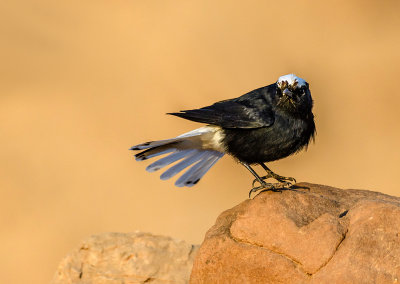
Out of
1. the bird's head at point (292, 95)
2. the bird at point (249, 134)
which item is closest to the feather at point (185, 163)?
the bird at point (249, 134)

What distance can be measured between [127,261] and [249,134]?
1.83m

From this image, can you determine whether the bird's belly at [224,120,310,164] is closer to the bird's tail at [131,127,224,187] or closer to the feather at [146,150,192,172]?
the bird's tail at [131,127,224,187]

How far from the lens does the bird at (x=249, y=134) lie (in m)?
6.32

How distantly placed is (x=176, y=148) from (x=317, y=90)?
711 cm

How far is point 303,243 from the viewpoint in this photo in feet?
16.2

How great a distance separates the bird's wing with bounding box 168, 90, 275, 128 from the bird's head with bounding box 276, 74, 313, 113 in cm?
16

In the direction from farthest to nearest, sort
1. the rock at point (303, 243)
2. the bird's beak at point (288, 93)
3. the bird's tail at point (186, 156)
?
the bird's tail at point (186, 156)
the bird's beak at point (288, 93)
the rock at point (303, 243)

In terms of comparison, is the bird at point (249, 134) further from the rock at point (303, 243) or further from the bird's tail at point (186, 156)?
the rock at point (303, 243)

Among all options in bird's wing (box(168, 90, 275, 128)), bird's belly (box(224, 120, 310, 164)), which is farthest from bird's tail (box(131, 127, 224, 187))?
bird's belly (box(224, 120, 310, 164))

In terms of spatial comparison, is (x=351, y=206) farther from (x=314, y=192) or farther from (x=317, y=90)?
(x=317, y=90)

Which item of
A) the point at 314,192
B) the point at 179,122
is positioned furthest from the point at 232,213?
the point at 179,122

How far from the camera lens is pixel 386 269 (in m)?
4.55

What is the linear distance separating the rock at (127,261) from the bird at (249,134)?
75cm

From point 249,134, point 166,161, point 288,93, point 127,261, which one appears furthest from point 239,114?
point 127,261
